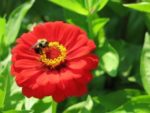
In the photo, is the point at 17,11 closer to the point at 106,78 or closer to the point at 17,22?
the point at 17,22

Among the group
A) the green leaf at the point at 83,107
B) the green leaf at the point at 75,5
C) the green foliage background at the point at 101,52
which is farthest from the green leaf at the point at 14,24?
the green leaf at the point at 83,107

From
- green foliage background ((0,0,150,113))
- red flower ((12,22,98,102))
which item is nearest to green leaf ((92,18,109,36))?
green foliage background ((0,0,150,113))

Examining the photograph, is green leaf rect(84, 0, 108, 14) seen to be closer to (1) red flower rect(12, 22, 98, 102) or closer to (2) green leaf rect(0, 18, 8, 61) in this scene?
(1) red flower rect(12, 22, 98, 102)

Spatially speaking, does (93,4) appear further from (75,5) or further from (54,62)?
(54,62)

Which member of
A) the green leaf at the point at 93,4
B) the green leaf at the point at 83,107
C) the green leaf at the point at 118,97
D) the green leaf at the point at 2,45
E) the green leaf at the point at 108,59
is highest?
the green leaf at the point at 93,4

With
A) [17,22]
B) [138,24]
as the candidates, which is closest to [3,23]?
[17,22]

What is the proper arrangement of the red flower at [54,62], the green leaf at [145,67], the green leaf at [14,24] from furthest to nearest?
the green leaf at [14,24]
the green leaf at [145,67]
the red flower at [54,62]

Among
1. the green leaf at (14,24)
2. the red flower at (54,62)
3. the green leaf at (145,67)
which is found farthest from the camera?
the green leaf at (14,24)

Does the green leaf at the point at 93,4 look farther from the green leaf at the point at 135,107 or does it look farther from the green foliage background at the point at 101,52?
the green leaf at the point at 135,107
